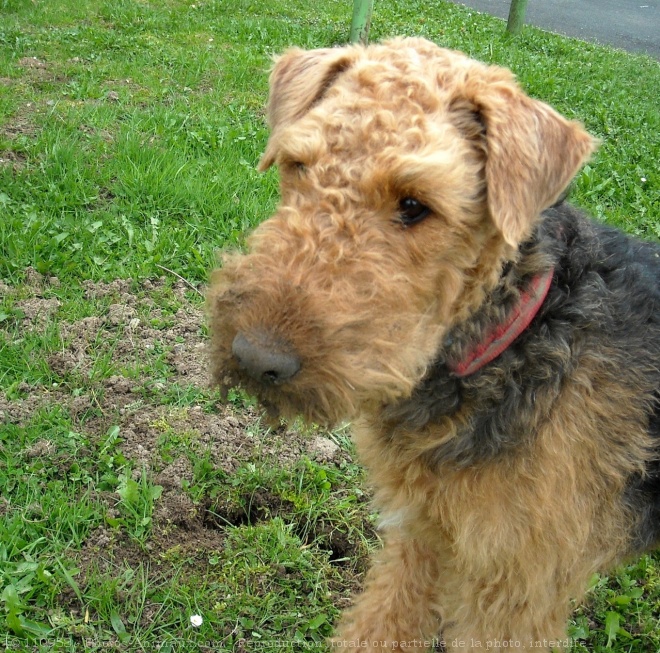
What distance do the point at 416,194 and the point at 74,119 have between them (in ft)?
14.8

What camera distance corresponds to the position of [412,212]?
1.90 m

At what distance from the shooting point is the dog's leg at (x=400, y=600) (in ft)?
9.21

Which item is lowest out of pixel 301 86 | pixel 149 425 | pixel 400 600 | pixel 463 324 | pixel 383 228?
pixel 400 600

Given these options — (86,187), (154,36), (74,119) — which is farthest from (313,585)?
(154,36)

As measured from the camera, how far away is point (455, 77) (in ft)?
6.94

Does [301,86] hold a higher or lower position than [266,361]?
higher

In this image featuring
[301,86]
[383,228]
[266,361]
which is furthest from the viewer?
[301,86]

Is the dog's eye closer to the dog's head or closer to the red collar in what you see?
the dog's head

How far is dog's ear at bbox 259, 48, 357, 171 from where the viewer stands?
2338mm

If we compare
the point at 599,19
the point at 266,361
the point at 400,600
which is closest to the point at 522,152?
the point at 266,361

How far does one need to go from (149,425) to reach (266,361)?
6.07ft

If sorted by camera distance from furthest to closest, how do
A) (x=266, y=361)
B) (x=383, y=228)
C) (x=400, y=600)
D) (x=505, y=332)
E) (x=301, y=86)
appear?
(x=400, y=600), (x=301, y=86), (x=505, y=332), (x=383, y=228), (x=266, y=361)

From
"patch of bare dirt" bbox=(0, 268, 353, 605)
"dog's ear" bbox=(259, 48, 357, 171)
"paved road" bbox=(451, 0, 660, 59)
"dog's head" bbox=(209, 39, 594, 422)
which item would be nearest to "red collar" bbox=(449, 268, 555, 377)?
"dog's head" bbox=(209, 39, 594, 422)

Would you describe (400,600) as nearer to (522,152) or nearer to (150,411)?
(150,411)
